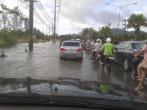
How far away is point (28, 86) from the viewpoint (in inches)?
168

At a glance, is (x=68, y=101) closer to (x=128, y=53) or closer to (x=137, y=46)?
(x=128, y=53)

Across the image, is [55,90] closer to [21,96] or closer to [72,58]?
[21,96]

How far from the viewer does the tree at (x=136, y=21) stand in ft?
277

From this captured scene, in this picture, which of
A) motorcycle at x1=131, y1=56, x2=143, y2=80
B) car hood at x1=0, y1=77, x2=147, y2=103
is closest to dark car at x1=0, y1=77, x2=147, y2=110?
car hood at x1=0, y1=77, x2=147, y2=103

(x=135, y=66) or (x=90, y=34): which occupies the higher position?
(x=90, y=34)

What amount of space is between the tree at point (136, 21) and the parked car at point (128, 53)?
198ft

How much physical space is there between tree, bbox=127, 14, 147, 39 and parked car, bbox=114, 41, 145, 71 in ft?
198

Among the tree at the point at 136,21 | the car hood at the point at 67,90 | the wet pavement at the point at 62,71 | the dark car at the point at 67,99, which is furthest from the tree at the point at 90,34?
the dark car at the point at 67,99

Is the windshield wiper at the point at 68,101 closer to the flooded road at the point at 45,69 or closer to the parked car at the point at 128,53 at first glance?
the flooded road at the point at 45,69

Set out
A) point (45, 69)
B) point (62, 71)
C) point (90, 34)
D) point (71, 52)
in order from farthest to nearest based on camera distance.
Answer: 1. point (90, 34)
2. point (71, 52)
3. point (45, 69)
4. point (62, 71)

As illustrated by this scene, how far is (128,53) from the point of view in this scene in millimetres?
21406

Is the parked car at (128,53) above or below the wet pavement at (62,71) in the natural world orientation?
above

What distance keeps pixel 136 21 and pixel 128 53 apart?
64310mm

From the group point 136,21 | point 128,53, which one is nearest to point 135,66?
point 128,53
